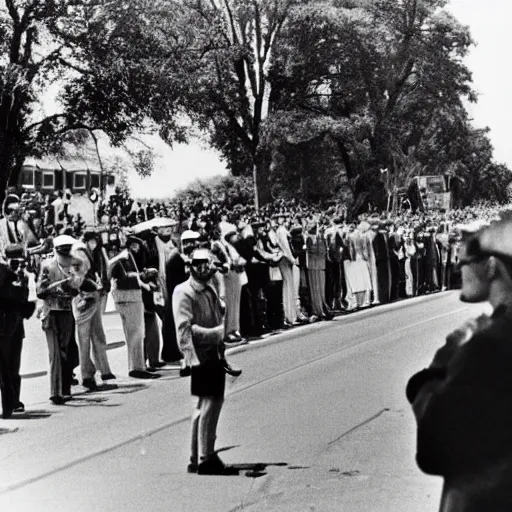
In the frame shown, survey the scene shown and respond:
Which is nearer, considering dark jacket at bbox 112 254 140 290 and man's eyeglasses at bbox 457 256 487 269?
man's eyeglasses at bbox 457 256 487 269

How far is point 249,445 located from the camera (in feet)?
27.6

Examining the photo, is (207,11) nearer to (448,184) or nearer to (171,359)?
(171,359)

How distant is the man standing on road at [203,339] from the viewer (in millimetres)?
7016

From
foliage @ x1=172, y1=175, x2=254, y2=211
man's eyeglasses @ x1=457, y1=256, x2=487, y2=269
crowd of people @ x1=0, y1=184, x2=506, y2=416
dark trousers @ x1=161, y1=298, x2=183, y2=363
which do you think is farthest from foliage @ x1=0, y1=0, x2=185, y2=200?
man's eyeglasses @ x1=457, y1=256, x2=487, y2=269

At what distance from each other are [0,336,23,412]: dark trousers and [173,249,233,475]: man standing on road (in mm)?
3172

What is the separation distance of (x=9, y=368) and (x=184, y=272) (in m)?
3.58

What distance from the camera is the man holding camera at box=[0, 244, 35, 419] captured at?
10.1 meters

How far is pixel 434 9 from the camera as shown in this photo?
432 cm

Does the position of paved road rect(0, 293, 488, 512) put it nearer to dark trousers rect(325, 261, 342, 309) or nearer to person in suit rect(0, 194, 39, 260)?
person in suit rect(0, 194, 39, 260)

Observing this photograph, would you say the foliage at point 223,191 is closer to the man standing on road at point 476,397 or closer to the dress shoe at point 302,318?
the dress shoe at point 302,318

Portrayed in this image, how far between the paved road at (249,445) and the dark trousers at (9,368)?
0.23 metres

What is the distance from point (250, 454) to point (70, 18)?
24.4 metres

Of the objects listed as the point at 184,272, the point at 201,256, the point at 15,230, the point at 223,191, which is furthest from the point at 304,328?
the point at 223,191

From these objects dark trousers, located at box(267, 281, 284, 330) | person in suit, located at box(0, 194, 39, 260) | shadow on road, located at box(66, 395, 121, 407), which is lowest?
shadow on road, located at box(66, 395, 121, 407)
